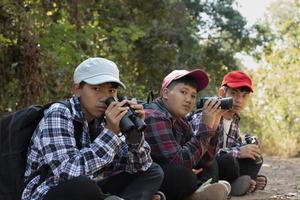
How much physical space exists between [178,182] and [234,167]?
94cm

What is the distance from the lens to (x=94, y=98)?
2.56m

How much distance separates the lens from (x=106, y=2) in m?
8.77

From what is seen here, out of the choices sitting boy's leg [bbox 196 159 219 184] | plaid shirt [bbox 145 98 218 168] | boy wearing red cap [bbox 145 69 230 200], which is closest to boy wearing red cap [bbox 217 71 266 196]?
sitting boy's leg [bbox 196 159 219 184]

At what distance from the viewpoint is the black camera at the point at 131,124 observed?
2.38 m

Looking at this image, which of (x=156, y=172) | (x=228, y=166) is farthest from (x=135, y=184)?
(x=228, y=166)

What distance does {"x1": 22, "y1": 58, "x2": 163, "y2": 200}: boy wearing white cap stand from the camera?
233 centimetres

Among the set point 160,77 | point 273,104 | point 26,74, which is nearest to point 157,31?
point 160,77

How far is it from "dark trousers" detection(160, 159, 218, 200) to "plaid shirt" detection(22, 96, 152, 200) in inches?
27.5

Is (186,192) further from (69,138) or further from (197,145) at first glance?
(69,138)

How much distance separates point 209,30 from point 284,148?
4.20 metres

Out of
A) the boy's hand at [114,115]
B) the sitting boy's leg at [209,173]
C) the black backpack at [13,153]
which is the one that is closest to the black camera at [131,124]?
the boy's hand at [114,115]

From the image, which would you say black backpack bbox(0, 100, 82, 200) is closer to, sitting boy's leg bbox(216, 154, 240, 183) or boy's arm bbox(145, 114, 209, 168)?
boy's arm bbox(145, 114, 209, 168)

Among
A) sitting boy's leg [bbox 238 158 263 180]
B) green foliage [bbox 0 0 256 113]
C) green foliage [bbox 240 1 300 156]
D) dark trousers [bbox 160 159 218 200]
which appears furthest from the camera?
green foliage [bbox 240 1 300 156]

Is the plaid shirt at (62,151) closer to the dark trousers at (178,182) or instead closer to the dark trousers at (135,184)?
the dark trousers at (135,184)
